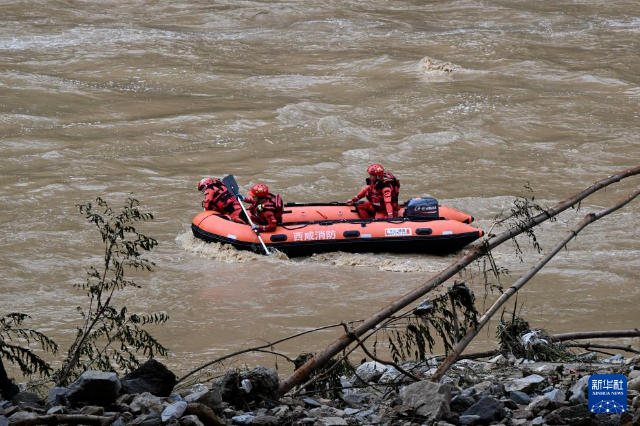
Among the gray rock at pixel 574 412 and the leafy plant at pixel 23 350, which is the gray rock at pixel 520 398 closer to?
the gray rock at pixel 574 412

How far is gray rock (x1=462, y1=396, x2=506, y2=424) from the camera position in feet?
13.5

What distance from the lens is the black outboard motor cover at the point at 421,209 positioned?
12.2 metres

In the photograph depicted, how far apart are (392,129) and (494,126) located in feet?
6.82

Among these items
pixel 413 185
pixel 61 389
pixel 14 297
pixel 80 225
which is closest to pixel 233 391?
pixel 61 389

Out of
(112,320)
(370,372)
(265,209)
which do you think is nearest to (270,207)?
(265,209)

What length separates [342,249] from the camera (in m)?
12.1

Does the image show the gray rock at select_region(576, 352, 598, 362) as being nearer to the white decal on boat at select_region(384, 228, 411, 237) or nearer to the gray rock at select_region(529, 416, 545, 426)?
the gray rock at select_region(529, 416, 545, 426)

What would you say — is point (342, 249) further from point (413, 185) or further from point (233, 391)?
point (233, 391)

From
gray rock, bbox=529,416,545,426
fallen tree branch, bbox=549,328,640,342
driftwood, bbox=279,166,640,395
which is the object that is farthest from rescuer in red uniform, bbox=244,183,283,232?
gray rock, bbox=529,416,545,426

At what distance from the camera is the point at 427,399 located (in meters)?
4.16

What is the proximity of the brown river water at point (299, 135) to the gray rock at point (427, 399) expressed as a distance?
3921mm

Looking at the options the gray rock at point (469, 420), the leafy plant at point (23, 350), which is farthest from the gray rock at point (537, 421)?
the leafy plant at point (23, 350)

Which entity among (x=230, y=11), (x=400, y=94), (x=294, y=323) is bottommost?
(x=294, y=323)

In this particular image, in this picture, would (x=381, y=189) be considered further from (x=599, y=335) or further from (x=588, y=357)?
(x=599, y=335)
